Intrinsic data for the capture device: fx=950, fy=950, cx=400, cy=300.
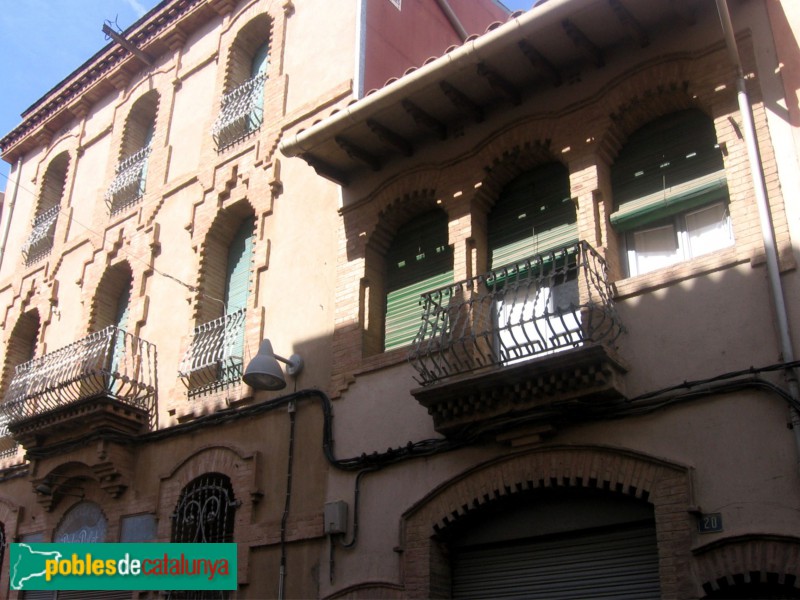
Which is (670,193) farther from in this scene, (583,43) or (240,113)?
(240,113)

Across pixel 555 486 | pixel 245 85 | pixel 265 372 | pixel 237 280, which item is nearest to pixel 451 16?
pixel 245 85

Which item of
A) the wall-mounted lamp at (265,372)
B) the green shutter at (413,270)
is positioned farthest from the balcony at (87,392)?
the green shutter at (413,270)

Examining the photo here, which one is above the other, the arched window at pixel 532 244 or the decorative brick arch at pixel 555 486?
the arched window at pixel 532 244

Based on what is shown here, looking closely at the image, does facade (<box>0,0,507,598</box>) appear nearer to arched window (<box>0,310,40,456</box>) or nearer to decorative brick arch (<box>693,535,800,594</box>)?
arched window (<box>0,310,40,456</box>)

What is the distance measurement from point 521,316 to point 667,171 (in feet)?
6.84

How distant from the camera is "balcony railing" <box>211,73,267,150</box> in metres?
13.4

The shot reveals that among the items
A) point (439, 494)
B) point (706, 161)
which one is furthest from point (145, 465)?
point (706, 161)

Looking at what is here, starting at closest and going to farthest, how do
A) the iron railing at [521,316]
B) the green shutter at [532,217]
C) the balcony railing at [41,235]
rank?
the iron railing at [521,316] → the green shutter at [532,217] → the balcony railing at [41,235]

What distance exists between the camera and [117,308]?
14.8m

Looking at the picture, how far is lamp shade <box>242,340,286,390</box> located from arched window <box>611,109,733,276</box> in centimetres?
368

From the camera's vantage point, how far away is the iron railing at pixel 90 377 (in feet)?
40.9

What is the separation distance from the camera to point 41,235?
1720 centimetres

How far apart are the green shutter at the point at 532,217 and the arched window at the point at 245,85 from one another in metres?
4.64

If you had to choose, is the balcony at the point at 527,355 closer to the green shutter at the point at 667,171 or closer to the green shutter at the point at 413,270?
the green shutter at the point at 667,171
